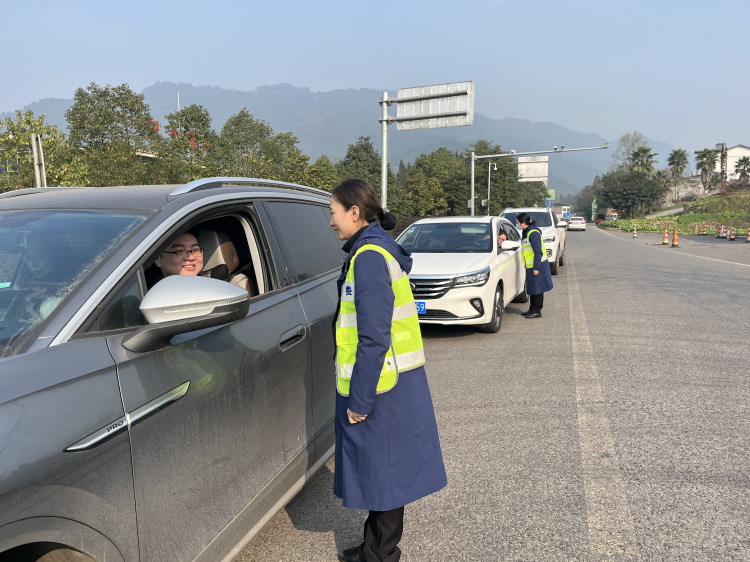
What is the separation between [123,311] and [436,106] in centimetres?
1859

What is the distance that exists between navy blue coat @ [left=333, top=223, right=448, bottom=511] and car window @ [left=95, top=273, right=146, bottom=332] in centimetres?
80

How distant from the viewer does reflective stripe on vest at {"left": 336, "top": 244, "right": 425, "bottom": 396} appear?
2346mm

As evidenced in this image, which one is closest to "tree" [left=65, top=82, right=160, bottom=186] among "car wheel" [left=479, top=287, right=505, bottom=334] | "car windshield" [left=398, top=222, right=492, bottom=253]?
"car windshield" [left=398, top=222, right=492, bottom=253]

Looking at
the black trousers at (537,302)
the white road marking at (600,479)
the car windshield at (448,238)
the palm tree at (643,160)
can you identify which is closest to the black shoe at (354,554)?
the white road marking at (600,479)

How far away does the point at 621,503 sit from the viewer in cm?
331

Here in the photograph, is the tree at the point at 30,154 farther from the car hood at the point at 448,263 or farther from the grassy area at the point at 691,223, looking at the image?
the grassy area at the point at 691,223

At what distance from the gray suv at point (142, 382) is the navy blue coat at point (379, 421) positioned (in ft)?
1.28

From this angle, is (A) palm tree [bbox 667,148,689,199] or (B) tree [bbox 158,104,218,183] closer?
(B) tree [bbox 158,104,218,183]

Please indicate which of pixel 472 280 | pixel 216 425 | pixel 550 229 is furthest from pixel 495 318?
pixel 550 229

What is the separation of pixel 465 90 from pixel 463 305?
13293 millimetres

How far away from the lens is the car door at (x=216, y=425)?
1776 millimetres

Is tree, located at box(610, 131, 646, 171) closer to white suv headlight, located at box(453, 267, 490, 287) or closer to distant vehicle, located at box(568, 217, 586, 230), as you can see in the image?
distant vehicle, located at box(568, 217, 586, 230)

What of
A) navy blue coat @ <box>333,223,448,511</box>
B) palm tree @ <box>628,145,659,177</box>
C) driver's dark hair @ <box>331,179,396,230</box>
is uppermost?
palm tree @ <box>628,145,659,177</box>

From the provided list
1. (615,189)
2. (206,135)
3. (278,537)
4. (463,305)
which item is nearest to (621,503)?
(278,537)
